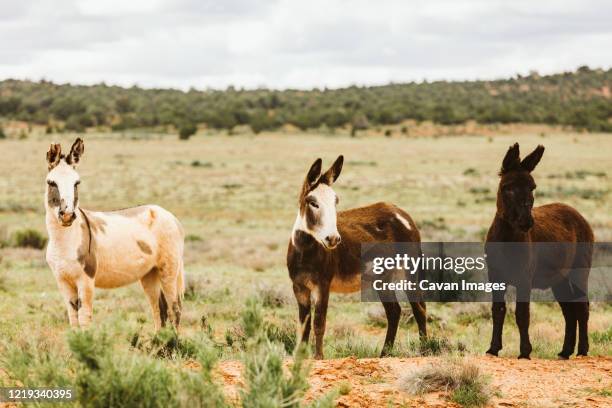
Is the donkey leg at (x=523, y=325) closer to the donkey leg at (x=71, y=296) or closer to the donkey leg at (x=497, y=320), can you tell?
the donkey leg at (x=497, y=320)

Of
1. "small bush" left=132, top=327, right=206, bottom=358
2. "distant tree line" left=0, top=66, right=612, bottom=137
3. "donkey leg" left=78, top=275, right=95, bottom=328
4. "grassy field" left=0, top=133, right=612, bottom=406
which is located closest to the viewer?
"small bush" left=132, top=327, right=206, bottom=358

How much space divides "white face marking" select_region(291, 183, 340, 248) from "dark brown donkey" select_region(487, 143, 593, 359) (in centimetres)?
184

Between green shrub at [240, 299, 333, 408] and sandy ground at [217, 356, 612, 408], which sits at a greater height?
green shrub at [240, 299, 333, 408]

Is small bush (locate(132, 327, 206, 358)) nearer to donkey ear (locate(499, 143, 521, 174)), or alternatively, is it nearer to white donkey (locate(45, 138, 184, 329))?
white donkey (locate(45, 138, 184, 329))

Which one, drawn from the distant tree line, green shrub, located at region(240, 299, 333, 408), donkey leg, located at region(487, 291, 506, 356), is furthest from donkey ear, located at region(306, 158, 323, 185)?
the distant tree line

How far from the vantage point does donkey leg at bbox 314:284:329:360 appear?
8258 mm

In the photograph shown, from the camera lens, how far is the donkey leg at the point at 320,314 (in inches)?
325

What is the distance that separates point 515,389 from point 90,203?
28238 millimetres

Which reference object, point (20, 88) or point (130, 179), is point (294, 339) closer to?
point (130, 179)

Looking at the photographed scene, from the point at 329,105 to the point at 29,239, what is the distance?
A: 263ft

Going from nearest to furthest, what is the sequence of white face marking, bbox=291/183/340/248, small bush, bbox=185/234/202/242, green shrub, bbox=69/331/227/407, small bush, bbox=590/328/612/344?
green shrub, bbox=69/331/227/407 → white face marking, bbox=291/183/340/248 → small bush, bbox=590/328/612/344 → small bush, bbox=185/234/202/242

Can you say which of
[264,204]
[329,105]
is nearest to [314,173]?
[264,204]

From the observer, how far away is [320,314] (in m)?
8.25

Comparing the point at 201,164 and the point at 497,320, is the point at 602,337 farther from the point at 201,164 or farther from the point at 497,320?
the point at 201,164
